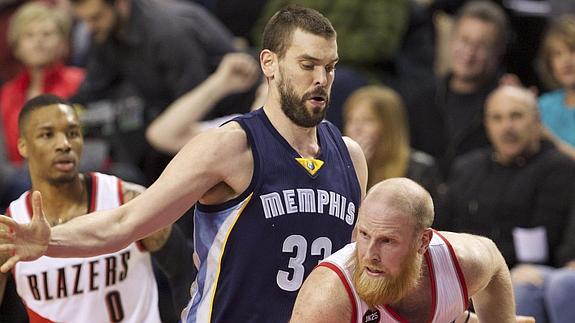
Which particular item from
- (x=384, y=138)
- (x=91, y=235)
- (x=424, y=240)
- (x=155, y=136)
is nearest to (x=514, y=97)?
(x=384, y=138)

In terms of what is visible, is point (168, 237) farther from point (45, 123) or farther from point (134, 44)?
point (134, 44)

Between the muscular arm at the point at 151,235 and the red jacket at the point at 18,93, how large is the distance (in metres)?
3.21

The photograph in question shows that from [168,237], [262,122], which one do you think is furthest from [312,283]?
[168,237]

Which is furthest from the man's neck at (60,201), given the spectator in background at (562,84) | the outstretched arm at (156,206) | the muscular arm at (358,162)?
the spectator in background at (562,84)

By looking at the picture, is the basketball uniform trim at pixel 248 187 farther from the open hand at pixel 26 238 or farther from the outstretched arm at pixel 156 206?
the open hand at pixel 26 238

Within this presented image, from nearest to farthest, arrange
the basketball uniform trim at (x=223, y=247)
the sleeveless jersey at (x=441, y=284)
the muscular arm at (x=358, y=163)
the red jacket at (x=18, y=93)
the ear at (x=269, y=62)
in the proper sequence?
the sleeveless jersey at (x=441, y=284) → the basketball uniform trim at (x=223, y=247) → the ear at (x=269, y=62) → the muscular arm at (x=358, y=163) → the red jacket at (x=18, y=93)

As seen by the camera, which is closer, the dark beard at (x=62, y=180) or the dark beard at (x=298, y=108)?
the dark beard at (x=298, y=108)

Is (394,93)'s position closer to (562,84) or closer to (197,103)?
(562,84)

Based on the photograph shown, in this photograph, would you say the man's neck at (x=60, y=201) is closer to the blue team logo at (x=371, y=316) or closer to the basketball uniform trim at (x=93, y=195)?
the basketball uniform trim at (x=93, y=195)

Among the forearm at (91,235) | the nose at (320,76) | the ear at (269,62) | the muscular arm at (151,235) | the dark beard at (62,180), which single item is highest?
the ear at (269,62)

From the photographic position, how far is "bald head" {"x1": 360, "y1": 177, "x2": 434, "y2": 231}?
171 inches

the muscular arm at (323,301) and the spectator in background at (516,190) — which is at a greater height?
the muscular arm at (323,301)

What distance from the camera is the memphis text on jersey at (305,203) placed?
4.77 m

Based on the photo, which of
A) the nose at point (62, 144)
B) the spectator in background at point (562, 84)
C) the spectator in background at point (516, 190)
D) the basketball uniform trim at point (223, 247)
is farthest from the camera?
the spectator in background at point (562, 84)
